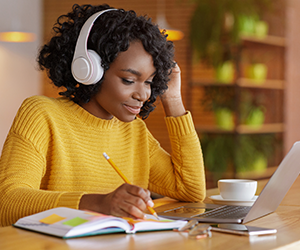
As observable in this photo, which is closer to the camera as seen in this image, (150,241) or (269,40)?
(150,241)

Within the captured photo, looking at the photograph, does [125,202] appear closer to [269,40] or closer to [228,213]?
[228,213]

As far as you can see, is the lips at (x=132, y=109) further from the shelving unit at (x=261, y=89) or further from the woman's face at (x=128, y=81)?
the shelving unit at (x=261, y=89)

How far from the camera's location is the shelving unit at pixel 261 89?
390 cm

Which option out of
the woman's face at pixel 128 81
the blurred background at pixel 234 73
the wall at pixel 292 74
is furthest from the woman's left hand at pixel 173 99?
the wall at pixel 292 74

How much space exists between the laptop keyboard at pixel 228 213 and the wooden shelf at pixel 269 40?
291 centimetres

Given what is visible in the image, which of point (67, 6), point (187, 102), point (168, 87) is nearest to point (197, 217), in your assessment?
point (168, 87)

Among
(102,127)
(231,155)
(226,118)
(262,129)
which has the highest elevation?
(102,127)

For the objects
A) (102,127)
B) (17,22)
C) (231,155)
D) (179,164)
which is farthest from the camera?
(231,155)

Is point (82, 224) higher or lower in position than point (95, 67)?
lower

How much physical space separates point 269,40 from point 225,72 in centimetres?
60

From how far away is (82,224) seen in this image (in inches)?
31.4

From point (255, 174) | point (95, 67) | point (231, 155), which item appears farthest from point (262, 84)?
point (95, 67)

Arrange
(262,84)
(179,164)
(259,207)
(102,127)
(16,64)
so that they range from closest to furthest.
→ 1. (259,207)
2. (102,127)
3. (179,164)
4. (16,64)
5. (262,84)

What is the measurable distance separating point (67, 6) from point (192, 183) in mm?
3822
